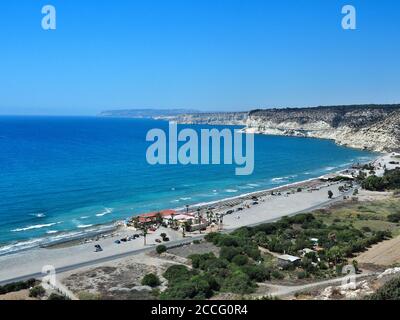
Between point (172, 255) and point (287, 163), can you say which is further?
point (287, 163)

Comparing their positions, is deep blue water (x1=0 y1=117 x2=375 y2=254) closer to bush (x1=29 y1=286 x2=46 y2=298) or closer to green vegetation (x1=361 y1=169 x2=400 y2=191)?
bush (x1=29 y1=286 x2=46 y2=298)

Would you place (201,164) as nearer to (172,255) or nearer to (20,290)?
(172,255)

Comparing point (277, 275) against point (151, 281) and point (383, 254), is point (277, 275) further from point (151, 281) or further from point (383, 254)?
point (383, 254)

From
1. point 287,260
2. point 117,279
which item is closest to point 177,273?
point 117,279

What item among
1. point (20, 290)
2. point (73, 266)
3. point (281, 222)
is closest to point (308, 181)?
point (281, 222)
